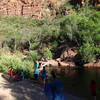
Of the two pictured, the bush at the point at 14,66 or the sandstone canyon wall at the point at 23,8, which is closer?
the bush at the point at 14,66

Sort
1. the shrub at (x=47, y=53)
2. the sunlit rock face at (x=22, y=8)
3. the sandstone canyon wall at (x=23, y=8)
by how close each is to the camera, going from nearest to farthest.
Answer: the shrub at (x=47, y=53)
the sandstone canyon wall at (x=23, y=8)
the sunlit rock face at (x=22, y=8)

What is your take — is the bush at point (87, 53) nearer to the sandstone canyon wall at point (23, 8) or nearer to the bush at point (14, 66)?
the bush at point (14, 66)

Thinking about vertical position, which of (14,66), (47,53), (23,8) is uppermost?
(23,8)

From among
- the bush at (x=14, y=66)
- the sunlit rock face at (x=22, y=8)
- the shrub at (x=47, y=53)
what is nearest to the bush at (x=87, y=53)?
the shrub at (x=47, y=53)

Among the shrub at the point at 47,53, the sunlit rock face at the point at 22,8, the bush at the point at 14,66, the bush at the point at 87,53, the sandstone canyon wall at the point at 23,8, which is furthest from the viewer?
the sunlit rock face at the point at 22,8

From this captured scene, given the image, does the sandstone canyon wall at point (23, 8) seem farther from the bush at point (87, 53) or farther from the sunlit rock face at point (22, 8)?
the bush at point (87, 53)

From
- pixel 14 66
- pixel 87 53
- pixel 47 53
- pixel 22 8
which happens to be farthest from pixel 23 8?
pixel 14 66

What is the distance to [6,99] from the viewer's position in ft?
44.3

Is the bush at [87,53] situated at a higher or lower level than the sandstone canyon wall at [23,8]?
lower

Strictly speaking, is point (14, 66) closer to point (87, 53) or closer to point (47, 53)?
point (87, 53)

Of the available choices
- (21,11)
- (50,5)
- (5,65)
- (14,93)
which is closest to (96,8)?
(50,5)

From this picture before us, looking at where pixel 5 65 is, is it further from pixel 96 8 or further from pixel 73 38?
pixel 96 8

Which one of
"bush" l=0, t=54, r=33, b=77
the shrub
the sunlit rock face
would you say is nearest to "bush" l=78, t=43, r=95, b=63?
the shrub

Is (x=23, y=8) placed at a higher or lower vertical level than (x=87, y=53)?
higher
